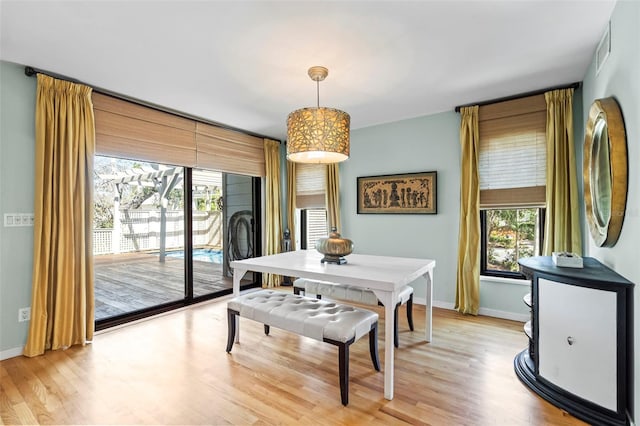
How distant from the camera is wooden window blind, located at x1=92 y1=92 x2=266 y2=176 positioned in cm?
299

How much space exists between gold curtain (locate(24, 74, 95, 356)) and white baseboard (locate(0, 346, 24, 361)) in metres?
0.06

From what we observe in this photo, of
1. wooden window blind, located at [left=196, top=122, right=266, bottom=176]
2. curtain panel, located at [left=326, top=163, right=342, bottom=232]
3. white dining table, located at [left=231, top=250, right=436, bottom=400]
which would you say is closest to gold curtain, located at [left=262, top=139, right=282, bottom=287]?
wooden window blind, located at [left=196, top=122, right=266, bottom=176]

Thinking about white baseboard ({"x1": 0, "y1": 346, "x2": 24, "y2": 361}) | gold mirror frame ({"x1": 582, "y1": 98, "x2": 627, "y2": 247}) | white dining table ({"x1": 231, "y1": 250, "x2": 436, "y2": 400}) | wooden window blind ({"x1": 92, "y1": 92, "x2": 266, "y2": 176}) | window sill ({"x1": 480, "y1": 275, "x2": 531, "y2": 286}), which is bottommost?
white baseboard ({"x1": 0, "y1": 346, "x2": 24, "y2": 361})

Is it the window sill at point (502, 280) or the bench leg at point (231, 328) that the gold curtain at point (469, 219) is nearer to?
the window sill at point (502, 280)

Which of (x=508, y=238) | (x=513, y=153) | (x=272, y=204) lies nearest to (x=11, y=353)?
(x=272, y=204)

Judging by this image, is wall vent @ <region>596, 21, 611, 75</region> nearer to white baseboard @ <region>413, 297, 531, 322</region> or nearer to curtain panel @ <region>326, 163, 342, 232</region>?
white baseboard @ <region>413, 297, 531, 322</region>

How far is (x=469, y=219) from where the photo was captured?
341 centimetres

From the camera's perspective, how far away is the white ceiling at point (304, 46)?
71.8 inches

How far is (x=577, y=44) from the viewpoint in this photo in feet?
A: 7.32

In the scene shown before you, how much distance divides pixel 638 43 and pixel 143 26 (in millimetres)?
2808

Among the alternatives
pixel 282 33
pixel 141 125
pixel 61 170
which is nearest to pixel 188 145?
pixel 141 125

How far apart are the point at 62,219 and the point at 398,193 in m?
3.58

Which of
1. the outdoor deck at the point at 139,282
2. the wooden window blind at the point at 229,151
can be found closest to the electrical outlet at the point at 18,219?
the outdoor deck at the point at 139,282

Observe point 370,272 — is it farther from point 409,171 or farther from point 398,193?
point 409,171
